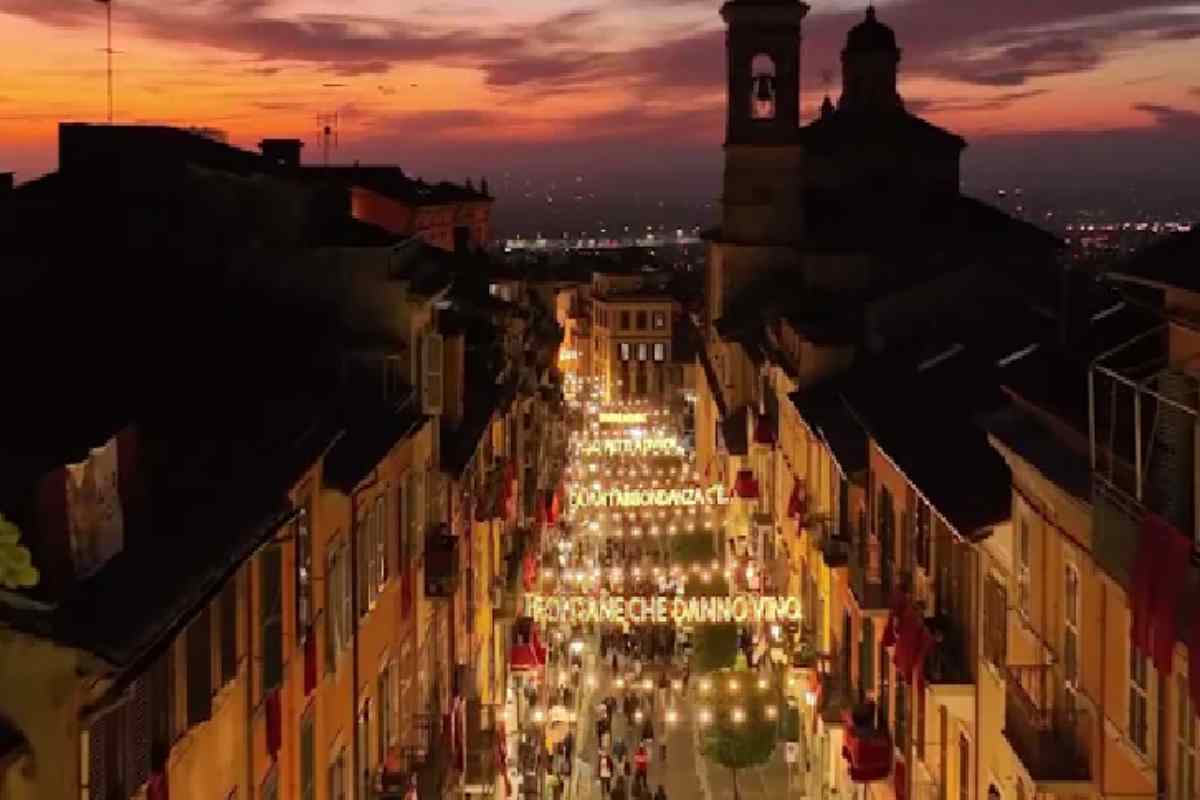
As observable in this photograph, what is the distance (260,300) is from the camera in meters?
26.0

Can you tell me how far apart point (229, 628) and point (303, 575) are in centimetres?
369

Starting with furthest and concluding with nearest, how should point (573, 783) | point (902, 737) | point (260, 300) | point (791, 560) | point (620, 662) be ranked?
point (620, 662) < point (791, 560) < point (573, 783) < point (902, 737) < point (260, 300)

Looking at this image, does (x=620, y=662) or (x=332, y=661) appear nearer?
(x=332, y=661)

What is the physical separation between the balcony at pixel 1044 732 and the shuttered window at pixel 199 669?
8898mm

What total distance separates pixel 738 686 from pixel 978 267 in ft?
39.2

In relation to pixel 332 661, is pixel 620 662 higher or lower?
lower

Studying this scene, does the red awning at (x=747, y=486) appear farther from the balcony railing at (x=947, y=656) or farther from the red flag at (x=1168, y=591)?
the red flag at (x=1168, y=591)

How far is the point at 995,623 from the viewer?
958 inches

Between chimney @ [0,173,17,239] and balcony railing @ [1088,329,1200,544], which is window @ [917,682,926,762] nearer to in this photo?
balcony railing @ [1088,329,1200,544]

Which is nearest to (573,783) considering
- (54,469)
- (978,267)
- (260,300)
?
(978,267)

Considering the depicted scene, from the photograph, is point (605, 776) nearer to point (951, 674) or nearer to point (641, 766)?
point (641, 766)

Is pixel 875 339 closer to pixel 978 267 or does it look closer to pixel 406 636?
pixel 978 267

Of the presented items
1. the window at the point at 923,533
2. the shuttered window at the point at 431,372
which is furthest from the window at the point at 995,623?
the shuttered window at the point at 431,372

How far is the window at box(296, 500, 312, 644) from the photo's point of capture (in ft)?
63.2
